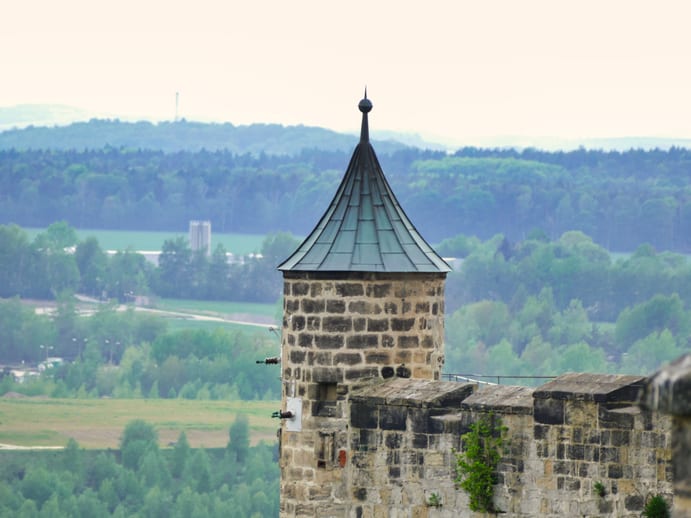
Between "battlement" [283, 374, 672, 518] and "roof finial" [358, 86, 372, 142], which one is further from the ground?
"roof finial" [358, 86, 372, 142]

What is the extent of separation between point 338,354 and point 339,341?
0.11m

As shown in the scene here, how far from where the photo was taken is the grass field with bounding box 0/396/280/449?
420 ft

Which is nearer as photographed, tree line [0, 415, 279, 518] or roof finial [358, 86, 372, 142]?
roof finial [358, 86, 372, 142]

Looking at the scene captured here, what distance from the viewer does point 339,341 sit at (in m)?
23.6

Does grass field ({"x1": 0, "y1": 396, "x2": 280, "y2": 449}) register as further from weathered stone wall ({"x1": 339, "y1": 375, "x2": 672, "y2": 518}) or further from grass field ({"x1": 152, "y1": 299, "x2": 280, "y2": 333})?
weathered stone wall ({"x1": 339, "y1": 375, "x2": 672, "y2": 518})

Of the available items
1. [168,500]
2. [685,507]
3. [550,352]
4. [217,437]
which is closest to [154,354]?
[550,352]

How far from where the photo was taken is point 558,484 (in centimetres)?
2133

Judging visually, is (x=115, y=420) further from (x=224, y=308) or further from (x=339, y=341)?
(x=339, y=341)

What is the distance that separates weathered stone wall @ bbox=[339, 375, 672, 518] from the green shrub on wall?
0.09 metres

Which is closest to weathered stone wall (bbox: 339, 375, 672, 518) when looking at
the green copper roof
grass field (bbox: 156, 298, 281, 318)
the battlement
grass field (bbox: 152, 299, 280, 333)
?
the battlement

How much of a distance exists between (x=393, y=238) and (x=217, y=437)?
348ft

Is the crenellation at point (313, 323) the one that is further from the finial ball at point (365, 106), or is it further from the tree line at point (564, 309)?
the tree line at point (564, 309)

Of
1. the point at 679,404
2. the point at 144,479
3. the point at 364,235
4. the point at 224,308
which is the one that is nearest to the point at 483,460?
the point at 364,235

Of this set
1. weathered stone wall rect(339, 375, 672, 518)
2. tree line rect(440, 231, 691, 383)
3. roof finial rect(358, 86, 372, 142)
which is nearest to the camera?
weathered stone wall rect(339, 375, 672, 518)
